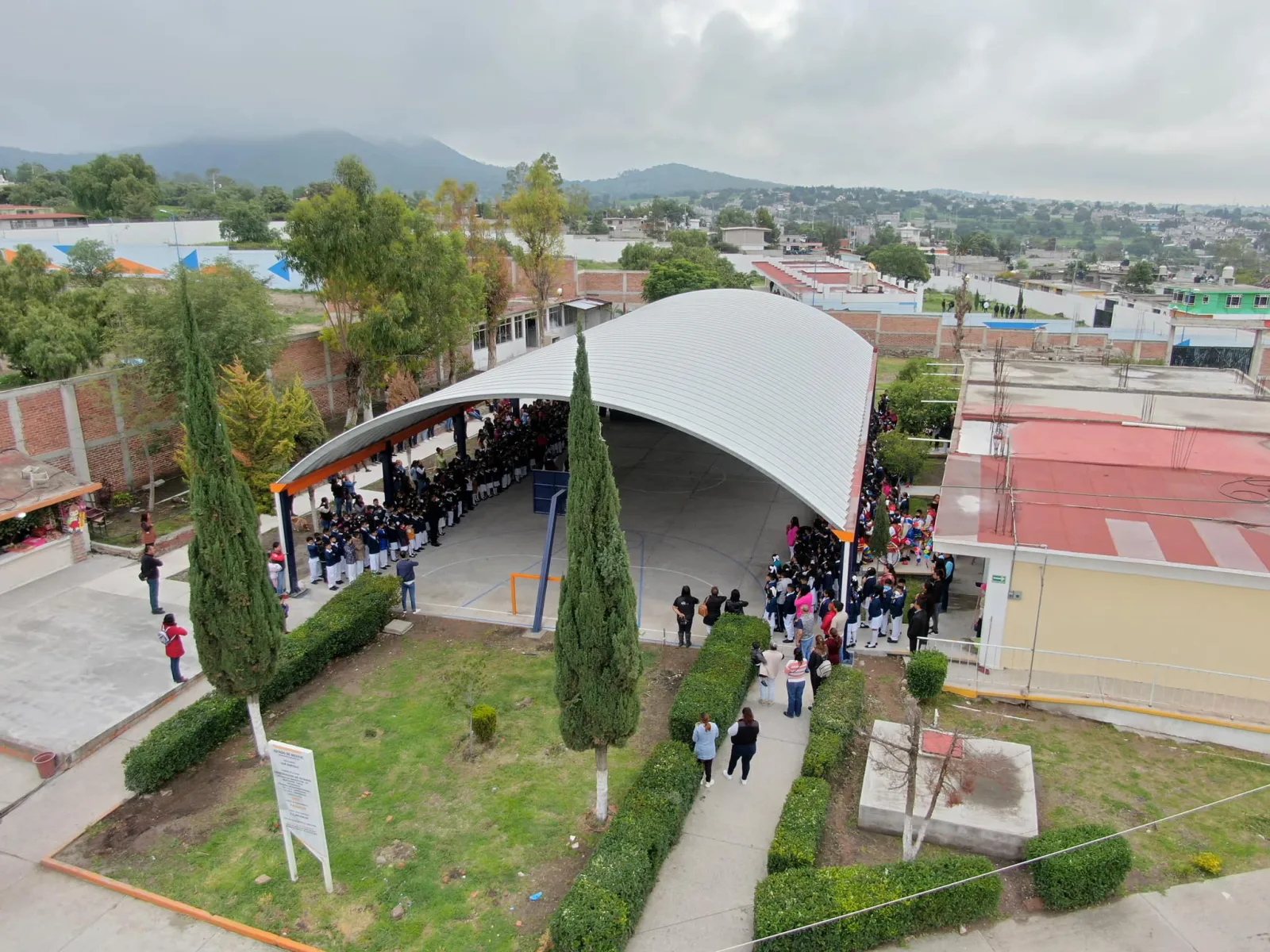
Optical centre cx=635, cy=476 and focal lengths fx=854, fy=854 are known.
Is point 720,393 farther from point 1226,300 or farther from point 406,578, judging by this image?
point 1226,300

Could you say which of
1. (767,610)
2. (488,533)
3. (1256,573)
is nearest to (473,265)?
(488,533)

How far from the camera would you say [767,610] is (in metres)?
15.2

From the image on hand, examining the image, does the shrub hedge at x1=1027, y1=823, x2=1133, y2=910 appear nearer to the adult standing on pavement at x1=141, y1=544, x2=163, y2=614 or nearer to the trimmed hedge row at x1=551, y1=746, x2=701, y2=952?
the trimmed hedge row at x1=551, y1=746, x2=701, y2=952

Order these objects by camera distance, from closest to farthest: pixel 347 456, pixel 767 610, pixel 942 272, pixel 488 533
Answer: pixel 767 610 → pixel 347 456 → pixel 488 533 → pixel 942 272

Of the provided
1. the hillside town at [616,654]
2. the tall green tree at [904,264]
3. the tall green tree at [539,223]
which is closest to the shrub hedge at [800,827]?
the hillside town at [616,654]

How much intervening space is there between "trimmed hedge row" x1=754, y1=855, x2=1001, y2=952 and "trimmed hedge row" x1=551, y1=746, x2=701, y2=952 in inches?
48.5

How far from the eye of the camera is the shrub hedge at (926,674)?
12.7 m

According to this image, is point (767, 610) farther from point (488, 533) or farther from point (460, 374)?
point (460, 374)

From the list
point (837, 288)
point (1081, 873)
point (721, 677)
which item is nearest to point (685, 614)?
point (721, 677)

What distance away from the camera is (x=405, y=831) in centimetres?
1011

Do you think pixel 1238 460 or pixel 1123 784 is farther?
pixel 1238 460

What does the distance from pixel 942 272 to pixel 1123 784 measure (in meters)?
120

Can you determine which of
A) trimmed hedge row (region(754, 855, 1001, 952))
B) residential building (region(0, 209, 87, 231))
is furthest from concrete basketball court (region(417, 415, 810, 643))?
residential building (region(0, 209, 87, 231))

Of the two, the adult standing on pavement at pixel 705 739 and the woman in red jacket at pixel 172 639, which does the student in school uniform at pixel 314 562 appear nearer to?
the woman in red jacket at pixel 172 639
